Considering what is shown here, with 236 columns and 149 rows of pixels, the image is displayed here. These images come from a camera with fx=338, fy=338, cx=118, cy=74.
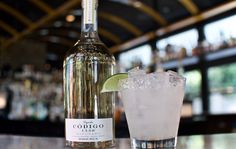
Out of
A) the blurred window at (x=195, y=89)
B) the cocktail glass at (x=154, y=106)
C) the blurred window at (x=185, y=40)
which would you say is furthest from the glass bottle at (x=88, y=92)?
the blurred window at (x=195, y=89)

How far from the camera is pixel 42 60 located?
5.94 meters

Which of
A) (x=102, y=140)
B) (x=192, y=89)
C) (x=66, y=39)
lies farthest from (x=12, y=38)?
(x=102, y=140)

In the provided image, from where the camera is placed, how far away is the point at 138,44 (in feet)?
19.9

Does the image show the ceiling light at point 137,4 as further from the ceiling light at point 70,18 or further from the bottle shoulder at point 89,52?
the bottle shoulder at point 89,52

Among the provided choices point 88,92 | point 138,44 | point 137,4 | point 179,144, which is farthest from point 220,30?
point 88,92

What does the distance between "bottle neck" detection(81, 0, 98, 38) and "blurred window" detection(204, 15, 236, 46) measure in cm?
379

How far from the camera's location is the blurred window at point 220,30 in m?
4.51

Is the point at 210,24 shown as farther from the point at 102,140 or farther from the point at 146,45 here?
the point at 102,140

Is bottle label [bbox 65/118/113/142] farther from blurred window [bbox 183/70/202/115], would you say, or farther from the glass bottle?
blurred window [bbox 183/70/202/115]

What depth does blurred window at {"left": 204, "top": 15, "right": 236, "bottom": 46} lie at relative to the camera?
4.51 meters

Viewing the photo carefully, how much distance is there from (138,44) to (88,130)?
5336mm

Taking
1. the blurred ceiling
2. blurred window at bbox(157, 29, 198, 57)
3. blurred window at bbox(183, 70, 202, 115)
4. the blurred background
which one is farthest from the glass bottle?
blurred window at bbox(183, 70, 202, 115)

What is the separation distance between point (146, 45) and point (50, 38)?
1790 mm

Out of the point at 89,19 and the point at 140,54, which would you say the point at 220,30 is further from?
the point at 89,19
